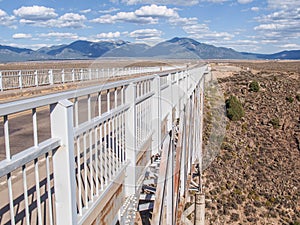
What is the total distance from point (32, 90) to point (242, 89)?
22.2 m

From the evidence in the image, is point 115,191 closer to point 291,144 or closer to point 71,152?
point 71,152

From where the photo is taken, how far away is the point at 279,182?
21297mm

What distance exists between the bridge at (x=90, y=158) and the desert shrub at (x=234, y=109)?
19.2m

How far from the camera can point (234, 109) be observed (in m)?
27.0

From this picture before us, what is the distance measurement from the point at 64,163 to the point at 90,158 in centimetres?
100

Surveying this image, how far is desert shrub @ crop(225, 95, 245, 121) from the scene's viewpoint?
26909 mm

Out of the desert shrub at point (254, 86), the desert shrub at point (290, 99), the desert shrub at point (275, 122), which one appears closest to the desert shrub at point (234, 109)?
the desert shrub at point (275, 122)

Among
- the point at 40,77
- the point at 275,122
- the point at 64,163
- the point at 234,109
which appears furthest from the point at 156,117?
the point at 275,122

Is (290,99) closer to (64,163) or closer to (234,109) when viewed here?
(234,109)

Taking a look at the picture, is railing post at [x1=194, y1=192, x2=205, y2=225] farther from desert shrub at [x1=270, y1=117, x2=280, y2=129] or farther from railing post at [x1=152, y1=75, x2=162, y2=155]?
desert shrub at [x1=270, y1=117, x2=280, y2=129]

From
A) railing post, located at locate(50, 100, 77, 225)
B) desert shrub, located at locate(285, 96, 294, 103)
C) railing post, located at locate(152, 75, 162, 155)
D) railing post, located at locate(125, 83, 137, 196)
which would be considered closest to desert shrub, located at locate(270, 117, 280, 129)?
desert shrub, located at locate(285, 96, 294, 103)

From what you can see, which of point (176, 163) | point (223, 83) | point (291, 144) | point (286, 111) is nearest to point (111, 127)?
point (176, 163)

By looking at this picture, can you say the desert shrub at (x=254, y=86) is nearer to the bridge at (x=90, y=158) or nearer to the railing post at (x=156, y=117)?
the bridge at (x=90, y=158)

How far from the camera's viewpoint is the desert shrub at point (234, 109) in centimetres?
2691
